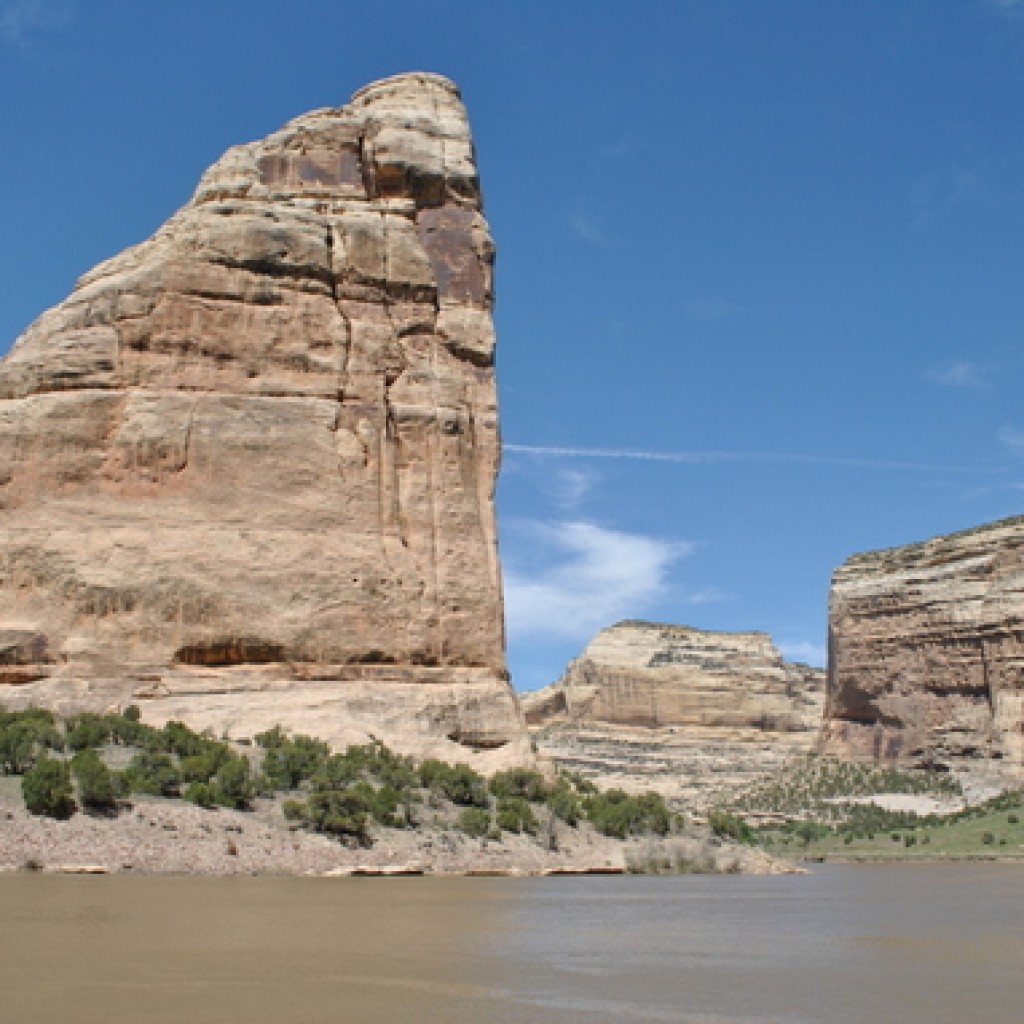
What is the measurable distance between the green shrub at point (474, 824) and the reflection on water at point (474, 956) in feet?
19.7

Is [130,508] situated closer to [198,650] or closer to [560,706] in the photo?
[198,650]

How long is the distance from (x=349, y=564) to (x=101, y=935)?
2415 cm

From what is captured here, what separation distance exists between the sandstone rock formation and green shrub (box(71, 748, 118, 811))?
68616 millimetres

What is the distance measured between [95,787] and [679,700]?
3482 inches

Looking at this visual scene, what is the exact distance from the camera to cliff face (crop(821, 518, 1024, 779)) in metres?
76.1

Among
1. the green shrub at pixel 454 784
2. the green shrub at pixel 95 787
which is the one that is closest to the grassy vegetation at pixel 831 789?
the green shrub at pixel 454 784

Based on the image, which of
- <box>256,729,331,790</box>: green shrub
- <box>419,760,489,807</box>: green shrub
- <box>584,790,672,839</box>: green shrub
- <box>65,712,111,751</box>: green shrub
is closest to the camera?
<box>256,729,331,790</box>: green shrub

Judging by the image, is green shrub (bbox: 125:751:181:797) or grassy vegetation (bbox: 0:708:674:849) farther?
green shrub (bbox: 125:751:181:797)

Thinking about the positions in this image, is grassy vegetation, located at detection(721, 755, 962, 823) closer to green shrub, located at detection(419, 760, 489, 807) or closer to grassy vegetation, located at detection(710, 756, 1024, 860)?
grassy vegetation, located at detection(710, 756, 1024, 860)

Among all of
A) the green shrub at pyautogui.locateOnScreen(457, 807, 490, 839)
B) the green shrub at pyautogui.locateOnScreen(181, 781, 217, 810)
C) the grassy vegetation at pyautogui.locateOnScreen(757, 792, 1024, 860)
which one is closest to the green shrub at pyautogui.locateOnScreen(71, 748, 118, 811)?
the green shrub at pyautogui.locateOnScreen(181, 781, 217, 810)

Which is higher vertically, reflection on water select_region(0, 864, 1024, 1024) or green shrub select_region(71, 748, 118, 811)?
green shrub select_region(71, 748, 118, 811)

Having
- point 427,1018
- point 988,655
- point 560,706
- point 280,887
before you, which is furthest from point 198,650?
point 560,706

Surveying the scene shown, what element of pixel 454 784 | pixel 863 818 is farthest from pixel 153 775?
pixel 863 818

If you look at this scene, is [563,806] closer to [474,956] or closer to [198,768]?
[198,768]
